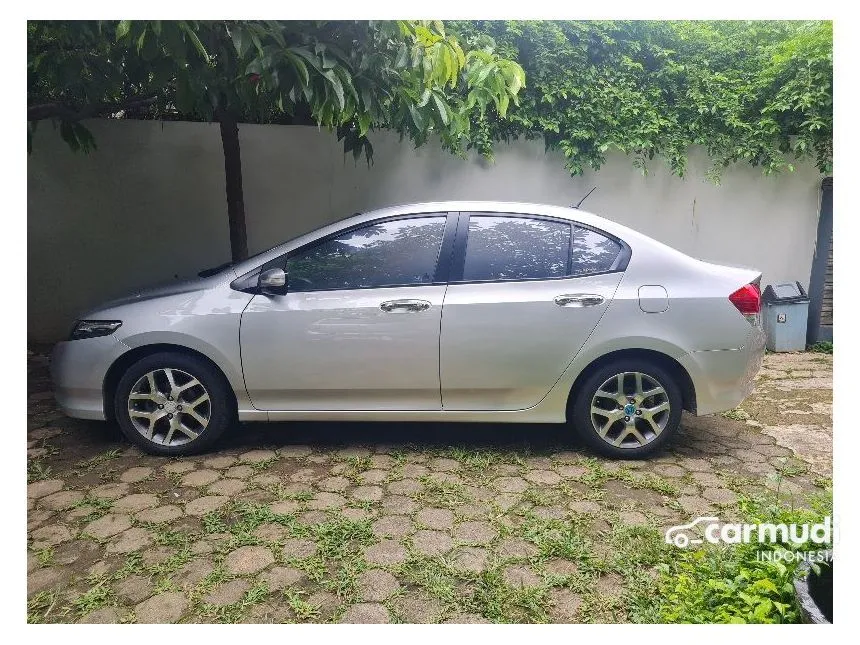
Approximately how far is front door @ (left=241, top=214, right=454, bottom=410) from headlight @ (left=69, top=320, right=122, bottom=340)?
2.26 feet

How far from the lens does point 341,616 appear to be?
1.92 metres

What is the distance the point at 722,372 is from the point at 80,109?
4372 mm

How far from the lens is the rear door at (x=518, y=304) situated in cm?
290

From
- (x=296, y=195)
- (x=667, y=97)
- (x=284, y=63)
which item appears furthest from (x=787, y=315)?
(x=284, y=63)

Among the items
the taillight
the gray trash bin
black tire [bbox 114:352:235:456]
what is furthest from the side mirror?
the gray trash bin

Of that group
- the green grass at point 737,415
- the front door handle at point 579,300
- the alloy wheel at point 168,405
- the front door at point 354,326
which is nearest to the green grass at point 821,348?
the green grass at point 737,415

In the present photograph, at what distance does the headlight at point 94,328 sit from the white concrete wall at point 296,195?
175cm

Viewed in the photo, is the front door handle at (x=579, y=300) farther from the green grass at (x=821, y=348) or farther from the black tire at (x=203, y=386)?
the green grass at (x=821, y=348)

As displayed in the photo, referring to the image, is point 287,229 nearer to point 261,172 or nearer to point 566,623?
point 261,172

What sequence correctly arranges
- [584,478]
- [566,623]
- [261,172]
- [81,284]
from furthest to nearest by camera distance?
[261,172], [81,284], [584,478], [566,623]

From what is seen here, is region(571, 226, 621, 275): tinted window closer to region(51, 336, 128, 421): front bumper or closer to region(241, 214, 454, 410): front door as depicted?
region(241, 214, 454, 410): front door

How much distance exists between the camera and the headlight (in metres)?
3.02
